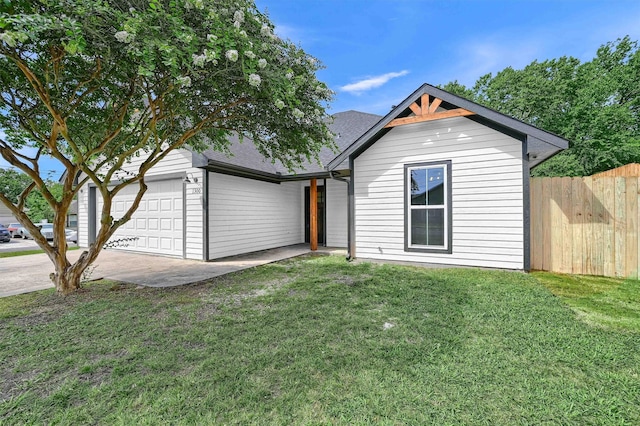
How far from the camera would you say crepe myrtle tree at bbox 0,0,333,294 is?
10.5 ft

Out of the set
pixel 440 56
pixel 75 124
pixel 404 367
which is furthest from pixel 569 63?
pixel 75 124

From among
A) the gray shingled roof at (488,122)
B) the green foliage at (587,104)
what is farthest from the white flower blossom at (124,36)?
the green foliage at (587,104)

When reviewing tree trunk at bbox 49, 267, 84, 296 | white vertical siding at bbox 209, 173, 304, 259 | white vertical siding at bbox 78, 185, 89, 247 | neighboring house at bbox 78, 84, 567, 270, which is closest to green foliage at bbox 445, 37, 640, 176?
neighboring house at bbox 78, 84, 567, 270

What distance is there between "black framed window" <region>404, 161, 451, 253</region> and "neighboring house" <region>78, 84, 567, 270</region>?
0.08 feet

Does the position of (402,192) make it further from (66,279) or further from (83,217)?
(83,217)

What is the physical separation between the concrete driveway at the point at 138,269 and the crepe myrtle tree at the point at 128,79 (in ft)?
4.28

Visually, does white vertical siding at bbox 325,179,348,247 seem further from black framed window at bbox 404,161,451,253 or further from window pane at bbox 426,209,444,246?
window pane at bbox 426,209,444,246

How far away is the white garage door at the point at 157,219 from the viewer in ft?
27.9

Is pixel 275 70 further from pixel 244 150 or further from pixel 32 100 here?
pixel 244 150

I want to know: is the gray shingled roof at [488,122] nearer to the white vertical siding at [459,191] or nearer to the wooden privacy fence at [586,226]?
the white vertical siding at [459,191]

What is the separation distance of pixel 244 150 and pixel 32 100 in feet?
19.0

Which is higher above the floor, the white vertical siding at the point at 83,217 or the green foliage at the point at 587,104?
the green foliage at the point at 587,104

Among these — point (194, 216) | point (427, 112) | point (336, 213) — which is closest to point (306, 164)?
point (336, 213)

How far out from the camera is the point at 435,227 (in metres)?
6.66
